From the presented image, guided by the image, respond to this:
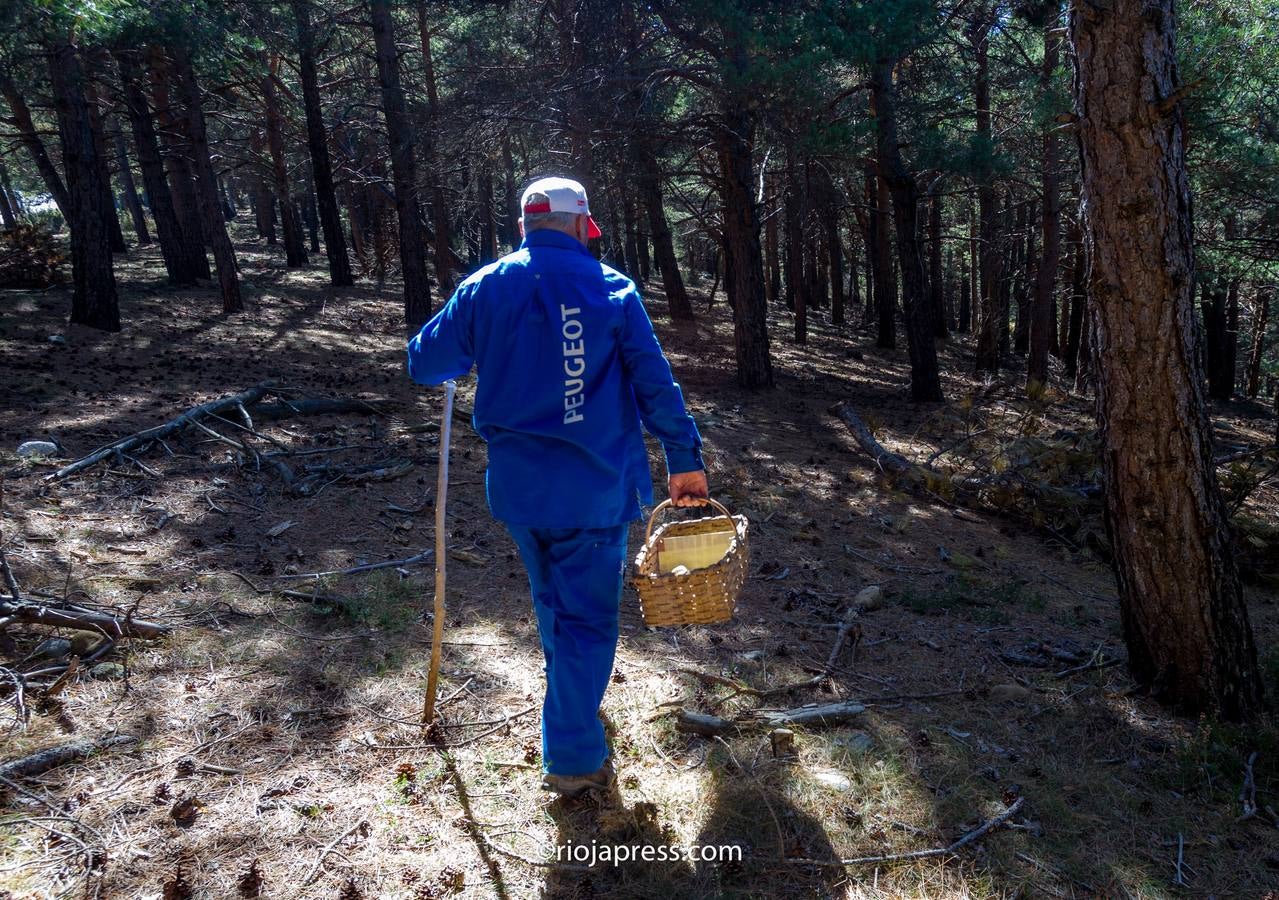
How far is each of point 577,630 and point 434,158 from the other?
9.63 meters

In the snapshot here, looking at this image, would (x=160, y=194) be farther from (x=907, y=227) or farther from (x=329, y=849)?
(x=329, y=849)

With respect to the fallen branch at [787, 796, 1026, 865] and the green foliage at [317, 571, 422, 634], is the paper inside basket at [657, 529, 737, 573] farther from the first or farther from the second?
the green foliage at [317, 571, 422, 634]

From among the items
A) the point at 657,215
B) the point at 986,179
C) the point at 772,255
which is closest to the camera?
the point at 986,179

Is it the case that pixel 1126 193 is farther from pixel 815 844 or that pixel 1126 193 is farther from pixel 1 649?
pixel 1 649

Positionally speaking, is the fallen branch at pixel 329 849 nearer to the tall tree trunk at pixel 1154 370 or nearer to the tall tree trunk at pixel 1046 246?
the tall tree trunk at pixel 1154 370

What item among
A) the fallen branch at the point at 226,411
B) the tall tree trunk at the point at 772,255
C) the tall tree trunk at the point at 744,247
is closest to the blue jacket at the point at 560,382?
the fallen branch at the point at 226,411

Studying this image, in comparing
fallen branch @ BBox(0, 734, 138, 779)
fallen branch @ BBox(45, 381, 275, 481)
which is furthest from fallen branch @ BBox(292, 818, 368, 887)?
fallen branch @ BBox(45, 381, 275, 481)

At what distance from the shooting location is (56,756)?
322 cm

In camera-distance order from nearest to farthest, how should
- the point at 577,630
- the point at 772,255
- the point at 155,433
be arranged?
the point at 577,630 < the point at 155,433 < the point at 772,255

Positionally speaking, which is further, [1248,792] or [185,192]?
[185,192]

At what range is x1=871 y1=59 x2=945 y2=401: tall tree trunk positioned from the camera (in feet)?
37.1

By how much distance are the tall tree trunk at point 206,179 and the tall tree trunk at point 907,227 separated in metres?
10.1

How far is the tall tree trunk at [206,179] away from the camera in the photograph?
13.3 metres

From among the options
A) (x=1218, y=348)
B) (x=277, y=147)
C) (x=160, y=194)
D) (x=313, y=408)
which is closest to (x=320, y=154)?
(x=277, y=147)
